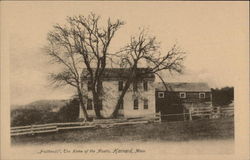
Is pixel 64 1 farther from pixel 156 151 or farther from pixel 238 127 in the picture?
pixel 238 127

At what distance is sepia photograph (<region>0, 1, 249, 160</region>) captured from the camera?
2359mm

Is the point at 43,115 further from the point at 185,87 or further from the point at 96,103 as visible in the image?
the point at 185,87

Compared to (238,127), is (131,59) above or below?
above

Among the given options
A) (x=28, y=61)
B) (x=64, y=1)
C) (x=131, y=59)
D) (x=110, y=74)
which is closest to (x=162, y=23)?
(x=131, y=59)

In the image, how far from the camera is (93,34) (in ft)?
8.22

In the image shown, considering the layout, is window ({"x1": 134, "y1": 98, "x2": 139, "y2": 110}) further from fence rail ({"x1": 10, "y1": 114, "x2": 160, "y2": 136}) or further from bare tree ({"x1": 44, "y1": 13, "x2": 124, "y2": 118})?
bare tree ({"x1": 44, "y1": 13, "x2": 124, "y2": 118})

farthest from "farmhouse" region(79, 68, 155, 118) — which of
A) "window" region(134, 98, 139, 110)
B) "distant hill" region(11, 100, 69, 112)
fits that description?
"distant hill" region(11, 100, 69, 112)

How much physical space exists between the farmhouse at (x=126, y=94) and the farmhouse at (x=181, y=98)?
5cm

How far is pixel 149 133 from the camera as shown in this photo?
2.43 metres

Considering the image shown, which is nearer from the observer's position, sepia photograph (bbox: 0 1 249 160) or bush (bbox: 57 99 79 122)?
sepia photograph (bbox: 0 1 249 160)

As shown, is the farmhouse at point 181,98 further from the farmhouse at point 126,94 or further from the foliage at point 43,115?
the foliage at point 43,115

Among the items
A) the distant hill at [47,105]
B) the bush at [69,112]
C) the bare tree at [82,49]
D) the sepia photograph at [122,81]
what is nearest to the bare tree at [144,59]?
the sepia photograph at [122,81]

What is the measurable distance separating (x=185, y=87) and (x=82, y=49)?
2.19ft

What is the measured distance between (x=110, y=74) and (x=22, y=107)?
1.90 feet
